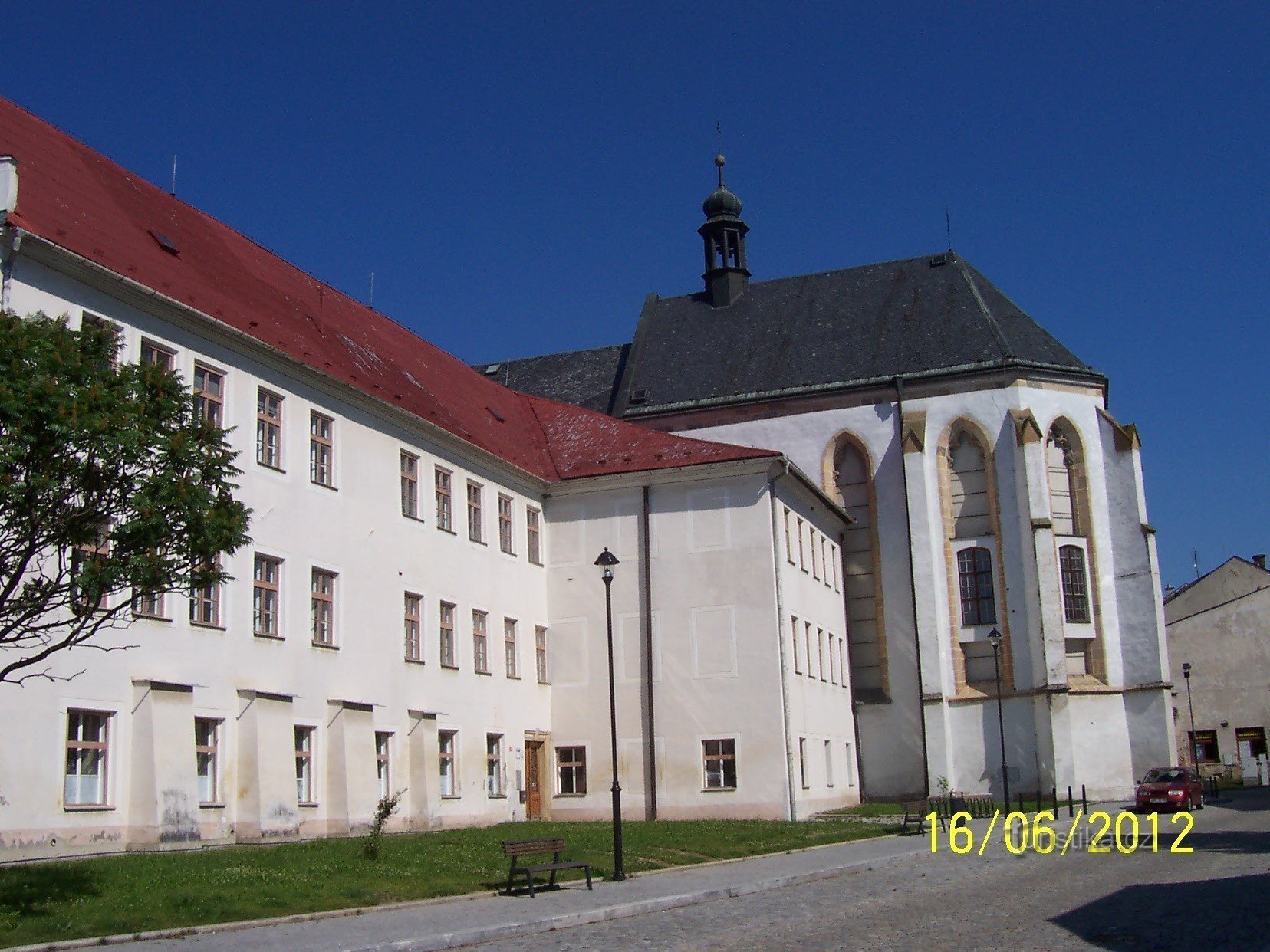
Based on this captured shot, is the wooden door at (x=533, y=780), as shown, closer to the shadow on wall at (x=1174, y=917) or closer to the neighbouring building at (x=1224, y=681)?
the shadow on wall at (x=1174, y=917)

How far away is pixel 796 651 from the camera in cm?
3688

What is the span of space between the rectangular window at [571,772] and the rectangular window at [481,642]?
4.18 meters

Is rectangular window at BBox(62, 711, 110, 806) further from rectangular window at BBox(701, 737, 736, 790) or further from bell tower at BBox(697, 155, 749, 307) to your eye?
bell tower at BBox(697, 155, 749, 307)

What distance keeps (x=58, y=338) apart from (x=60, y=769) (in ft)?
29.0

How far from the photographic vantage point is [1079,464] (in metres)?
46.5

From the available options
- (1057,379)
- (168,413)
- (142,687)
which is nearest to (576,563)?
(142,687)

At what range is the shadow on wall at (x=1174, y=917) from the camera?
12.1 metres

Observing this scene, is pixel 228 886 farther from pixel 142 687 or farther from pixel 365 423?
pixel 365 423

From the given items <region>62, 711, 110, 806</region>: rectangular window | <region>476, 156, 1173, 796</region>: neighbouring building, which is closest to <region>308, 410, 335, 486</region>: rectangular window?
<region>62, 711, 110, 806</region>: rectangular window

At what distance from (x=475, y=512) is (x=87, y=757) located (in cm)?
1412

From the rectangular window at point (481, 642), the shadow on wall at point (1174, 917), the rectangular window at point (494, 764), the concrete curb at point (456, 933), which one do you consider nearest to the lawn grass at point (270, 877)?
the concrete curb at point (456, 933)

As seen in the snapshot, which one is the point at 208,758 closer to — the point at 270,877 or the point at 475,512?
the point at 270,877

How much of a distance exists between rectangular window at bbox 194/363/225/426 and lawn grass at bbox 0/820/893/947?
7374 millimetres

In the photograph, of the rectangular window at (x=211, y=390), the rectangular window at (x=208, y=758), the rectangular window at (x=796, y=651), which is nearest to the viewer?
the rectangular window at (x=208, y=758)
